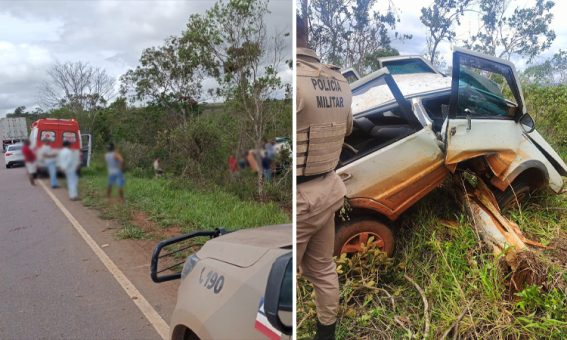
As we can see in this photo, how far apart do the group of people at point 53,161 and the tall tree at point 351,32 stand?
1.49 ft

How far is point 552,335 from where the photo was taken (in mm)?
1082

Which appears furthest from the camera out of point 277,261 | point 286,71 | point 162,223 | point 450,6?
point 162,223

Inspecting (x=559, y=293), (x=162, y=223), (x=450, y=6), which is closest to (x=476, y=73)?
(x=450, y=6)

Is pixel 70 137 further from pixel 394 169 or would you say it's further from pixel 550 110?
pixel 550 110

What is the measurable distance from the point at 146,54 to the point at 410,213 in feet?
2.29

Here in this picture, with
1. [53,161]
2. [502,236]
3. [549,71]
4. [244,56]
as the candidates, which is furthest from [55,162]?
[549,71]

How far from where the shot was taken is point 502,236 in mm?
1144

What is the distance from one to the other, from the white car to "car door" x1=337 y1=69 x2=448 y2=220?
1.92 feet

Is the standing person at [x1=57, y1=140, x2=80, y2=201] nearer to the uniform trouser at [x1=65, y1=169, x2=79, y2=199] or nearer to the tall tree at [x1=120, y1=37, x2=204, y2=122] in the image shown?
the uniform trouser at [x1=65, y1=169, x2=79, y2=199]

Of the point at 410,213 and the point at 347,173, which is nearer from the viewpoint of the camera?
the point at 347,173

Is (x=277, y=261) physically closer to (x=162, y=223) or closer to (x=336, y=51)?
(x=336, y=51)

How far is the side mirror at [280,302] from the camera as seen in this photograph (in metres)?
0.80

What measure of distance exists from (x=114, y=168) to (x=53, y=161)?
0.32 ft

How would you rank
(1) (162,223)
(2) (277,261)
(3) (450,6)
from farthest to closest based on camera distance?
(1) (162,223) < (3) (450,6) < (2) (277,261)
